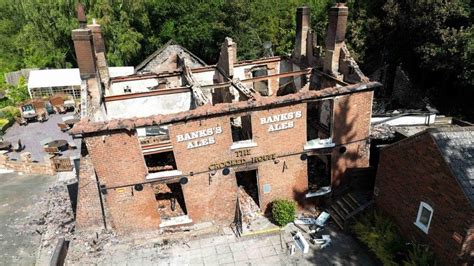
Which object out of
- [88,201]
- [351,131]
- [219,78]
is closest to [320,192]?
[351,131]

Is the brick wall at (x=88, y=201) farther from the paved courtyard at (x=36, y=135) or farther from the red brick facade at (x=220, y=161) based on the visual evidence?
the paved courtyard at (x=36, y=135)

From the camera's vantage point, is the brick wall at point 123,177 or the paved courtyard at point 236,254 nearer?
the brick wall at point 123,177

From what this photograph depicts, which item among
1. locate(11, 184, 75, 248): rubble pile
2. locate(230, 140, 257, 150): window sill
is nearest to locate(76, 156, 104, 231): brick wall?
locate(11, 184, 75, 248): rubble pile

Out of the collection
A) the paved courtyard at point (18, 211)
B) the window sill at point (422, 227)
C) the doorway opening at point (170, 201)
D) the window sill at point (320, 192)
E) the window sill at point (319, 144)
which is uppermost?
the window sill at point (319, 144)

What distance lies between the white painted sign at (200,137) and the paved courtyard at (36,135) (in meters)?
14.1

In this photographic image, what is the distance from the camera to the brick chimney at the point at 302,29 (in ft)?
58.5

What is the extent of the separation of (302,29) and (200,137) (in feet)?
31.1

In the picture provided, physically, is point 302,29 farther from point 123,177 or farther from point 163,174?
point 123,177

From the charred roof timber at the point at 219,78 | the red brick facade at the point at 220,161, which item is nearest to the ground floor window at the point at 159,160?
the charred roof timber at the point at 219,78

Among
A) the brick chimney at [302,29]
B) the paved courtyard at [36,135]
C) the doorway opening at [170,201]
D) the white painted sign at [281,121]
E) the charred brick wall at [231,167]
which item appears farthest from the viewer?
the paved courtyard at [36,135]

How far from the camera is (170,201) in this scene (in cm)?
1554

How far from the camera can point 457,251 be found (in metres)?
9.45

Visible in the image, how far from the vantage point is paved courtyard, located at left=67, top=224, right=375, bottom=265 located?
12.4 metres

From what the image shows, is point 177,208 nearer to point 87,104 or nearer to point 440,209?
point 87,104
